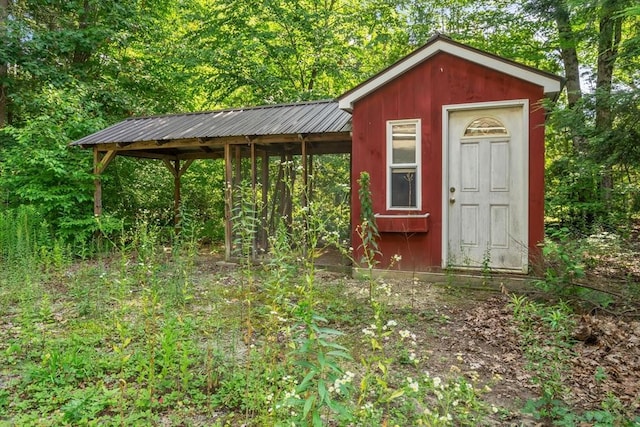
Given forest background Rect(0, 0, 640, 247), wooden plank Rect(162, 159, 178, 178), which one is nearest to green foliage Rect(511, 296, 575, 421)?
forest background Rect(0, 0, 640, 247)

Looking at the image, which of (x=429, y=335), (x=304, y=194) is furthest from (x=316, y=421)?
(x=429, y=335)

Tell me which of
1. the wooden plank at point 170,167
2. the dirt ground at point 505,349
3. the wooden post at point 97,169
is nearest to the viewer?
the dirt ground at point 505,349

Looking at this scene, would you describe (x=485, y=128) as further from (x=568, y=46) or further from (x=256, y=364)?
(x=568, y=46)

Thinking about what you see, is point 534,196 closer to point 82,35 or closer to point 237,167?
point 237,167

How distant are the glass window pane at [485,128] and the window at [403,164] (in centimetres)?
80

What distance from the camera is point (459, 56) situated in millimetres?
6297

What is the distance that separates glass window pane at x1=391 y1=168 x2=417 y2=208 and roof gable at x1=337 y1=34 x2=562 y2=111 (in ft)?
4.65

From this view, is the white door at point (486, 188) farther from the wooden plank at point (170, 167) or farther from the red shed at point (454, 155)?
the wooden plank at point (170, 167)

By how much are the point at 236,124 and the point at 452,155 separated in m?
4.44

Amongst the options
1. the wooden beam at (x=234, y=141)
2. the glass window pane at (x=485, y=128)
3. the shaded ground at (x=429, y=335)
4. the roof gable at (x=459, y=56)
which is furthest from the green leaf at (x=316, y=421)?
the wooden beam at (x=234, y=141)

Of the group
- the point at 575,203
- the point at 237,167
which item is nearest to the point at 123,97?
the point at 237,167

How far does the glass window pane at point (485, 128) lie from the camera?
628 centimetres

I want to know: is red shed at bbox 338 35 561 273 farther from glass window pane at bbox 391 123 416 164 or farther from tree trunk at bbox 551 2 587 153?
tree trunk at bbox 551 2 587 153

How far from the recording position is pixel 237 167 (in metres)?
8.59
